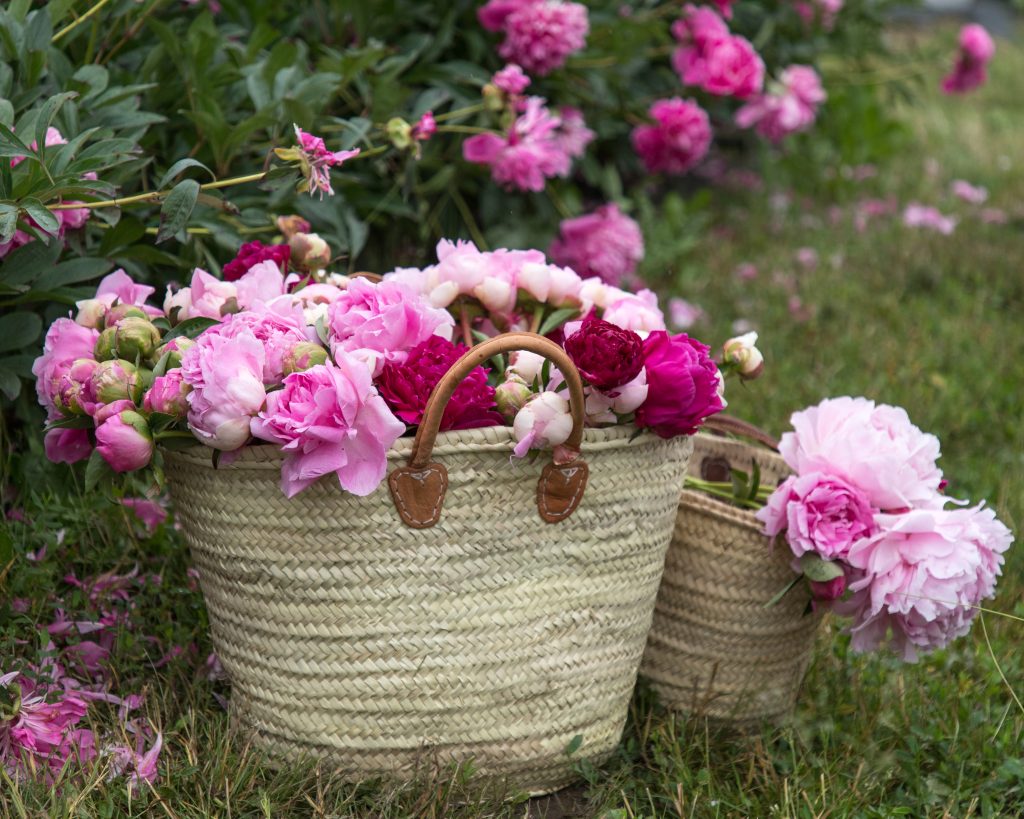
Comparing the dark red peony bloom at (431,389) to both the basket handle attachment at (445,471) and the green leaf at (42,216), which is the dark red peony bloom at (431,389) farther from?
the green leaf at (42,216)

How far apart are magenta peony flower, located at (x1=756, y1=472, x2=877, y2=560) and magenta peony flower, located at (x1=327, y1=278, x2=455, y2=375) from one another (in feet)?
1.70

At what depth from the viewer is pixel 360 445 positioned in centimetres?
129

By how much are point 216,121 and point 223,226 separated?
16cm

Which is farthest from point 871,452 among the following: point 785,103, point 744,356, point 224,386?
point 785,103

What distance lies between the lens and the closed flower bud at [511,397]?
139cm

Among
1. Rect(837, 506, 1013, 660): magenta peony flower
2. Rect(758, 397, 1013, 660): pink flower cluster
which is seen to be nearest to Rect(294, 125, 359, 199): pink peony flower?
Rect(758, 397, 1013, 660): pink flower cluster

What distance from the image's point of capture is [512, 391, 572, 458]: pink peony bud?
134 cm

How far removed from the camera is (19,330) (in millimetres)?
1724

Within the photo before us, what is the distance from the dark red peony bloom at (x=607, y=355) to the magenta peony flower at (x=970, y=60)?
2992mm

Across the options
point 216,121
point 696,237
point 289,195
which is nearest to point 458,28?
point 289,195

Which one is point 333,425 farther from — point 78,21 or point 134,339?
point 78,21

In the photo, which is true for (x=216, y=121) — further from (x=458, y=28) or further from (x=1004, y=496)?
(x=1004, y=496)

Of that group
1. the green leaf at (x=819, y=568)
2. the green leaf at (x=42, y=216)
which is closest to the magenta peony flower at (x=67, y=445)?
the green leaf at (x=42, y=216)

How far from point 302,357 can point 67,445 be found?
37 centimetres
